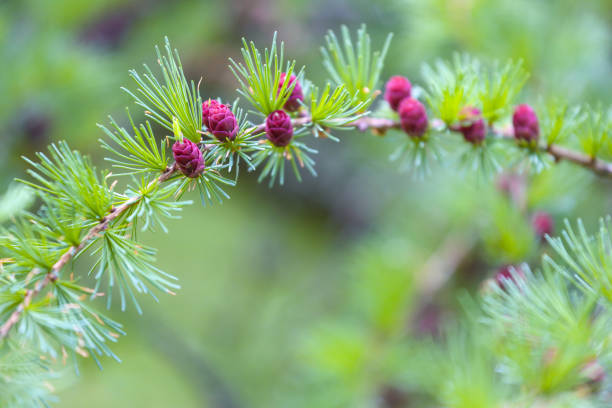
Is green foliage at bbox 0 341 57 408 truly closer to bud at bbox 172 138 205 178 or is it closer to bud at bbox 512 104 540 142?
bud at bbox 172 138 205 178

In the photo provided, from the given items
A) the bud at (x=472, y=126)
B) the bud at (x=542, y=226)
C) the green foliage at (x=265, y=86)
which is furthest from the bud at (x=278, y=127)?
the bud at (x=542, y=226)

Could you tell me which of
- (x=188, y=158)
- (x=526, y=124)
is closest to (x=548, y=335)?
(x=526, y=124)

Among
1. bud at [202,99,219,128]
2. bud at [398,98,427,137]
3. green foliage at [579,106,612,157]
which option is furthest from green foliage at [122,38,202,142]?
green foliage at [579,106,612,157]

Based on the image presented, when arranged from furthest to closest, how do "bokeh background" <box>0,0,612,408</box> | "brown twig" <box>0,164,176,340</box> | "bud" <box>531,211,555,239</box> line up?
1. "bokeh background" <box>0,0,612,408</box>
2. "bud" <box>531,211,555,239</box>
3. "brown twig" <box>0,164,176,340</box>

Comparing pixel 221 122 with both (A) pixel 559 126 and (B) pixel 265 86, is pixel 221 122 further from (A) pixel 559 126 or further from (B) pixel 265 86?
(A) pixel 559 126

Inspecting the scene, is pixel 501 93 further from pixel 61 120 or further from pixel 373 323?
pixel 61 120

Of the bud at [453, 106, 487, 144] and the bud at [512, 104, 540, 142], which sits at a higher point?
the bud at [512, 104, 540, 142]

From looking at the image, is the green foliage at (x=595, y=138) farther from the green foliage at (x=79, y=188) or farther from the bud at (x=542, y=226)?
the green foliage at (x=79, y=188)
